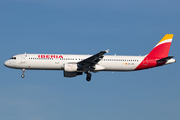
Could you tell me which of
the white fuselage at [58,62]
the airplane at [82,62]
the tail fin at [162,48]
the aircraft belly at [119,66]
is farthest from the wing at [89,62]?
the tail fin at [162,48]

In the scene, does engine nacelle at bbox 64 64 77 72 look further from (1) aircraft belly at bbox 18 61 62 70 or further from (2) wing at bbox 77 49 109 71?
(1) aircraft belly at bbox 18 61 62 70

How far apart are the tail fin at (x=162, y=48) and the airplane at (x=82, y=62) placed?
1.49 ft

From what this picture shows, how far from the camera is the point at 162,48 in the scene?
199 feet

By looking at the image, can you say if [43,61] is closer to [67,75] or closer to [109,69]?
[67,75]

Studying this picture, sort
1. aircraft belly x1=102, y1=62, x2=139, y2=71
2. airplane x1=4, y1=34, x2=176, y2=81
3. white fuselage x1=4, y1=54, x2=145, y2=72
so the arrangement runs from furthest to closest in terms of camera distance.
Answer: aircraft belly x1=102, y1=62, x2=139, y2=71 → white fuselage x1=4, y1=54, x2=145, y2=72 → airplane x1=4, y1=34, x2=176, y2=81

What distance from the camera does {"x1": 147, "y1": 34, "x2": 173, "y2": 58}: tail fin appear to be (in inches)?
2364

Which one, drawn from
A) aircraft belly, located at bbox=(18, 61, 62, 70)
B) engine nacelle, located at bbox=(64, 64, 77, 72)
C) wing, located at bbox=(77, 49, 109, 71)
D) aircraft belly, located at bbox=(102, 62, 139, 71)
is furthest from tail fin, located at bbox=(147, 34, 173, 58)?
aircraft belly, located at bbox=(18, 61, 62, 70)

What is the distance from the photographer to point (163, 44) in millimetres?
61188

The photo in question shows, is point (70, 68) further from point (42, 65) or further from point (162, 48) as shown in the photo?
point (162, 48)

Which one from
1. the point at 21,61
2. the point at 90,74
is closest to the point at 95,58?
the point at 90,74

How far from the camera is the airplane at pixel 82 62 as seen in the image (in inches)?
2215

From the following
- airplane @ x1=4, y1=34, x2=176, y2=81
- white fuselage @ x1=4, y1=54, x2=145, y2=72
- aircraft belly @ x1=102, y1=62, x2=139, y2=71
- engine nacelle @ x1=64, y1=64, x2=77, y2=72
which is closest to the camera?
engine nacelle @ x1=64, y1=64, x2=77, y2=72

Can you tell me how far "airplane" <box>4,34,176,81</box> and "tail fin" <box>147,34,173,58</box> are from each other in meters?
0.45

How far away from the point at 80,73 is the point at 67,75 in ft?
8.64
